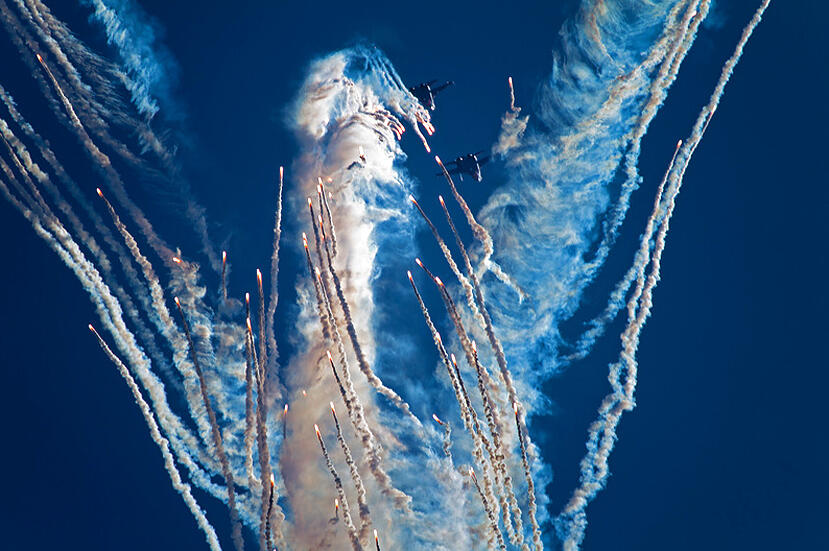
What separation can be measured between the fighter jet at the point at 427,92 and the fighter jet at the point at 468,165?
1196 mm

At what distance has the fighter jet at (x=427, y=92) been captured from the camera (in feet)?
32.1

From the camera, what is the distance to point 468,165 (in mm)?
9961

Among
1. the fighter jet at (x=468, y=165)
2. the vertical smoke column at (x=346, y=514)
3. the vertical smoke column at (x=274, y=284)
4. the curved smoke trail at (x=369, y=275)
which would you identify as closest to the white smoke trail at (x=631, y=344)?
the curved smoke trail at (x=369, y=275)

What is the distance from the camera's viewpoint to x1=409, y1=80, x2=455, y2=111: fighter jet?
9773 mm

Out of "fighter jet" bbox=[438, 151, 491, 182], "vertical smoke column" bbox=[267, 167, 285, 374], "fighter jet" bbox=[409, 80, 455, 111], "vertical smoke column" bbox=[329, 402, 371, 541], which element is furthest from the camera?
"fighter jet" bbox=[438, 151, 491, 182]

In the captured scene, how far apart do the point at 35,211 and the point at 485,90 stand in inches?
334

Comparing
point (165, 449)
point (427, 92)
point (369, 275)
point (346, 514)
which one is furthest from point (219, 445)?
point (427, 92)

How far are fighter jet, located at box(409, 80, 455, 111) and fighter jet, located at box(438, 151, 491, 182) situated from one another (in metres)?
1.20

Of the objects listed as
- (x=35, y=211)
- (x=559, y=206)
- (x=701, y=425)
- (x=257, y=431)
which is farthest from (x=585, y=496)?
(x=35, y=211)

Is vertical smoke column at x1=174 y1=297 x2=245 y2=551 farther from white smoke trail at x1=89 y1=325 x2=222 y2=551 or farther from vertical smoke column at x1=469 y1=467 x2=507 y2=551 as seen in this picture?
vertical smoke column at x1=469 y1=467 x2=507 y2=551

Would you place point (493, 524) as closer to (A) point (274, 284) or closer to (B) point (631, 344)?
(B) point (631, 344)

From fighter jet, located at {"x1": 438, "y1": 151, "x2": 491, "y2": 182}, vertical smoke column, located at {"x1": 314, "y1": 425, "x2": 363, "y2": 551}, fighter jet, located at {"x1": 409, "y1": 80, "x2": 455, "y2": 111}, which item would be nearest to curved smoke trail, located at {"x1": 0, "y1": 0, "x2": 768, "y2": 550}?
vertical smoke column, located at {"x1": 314, "y1": 425, "x2": 363, "y2": 551}

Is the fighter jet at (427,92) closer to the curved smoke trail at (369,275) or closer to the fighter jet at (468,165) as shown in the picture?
the curved smoke trail at (369,275)

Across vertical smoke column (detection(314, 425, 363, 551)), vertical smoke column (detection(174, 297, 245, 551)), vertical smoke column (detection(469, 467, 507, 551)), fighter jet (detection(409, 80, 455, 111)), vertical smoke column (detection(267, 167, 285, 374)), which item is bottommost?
vertical smoke column (detection(469, 467, 507, 551))
